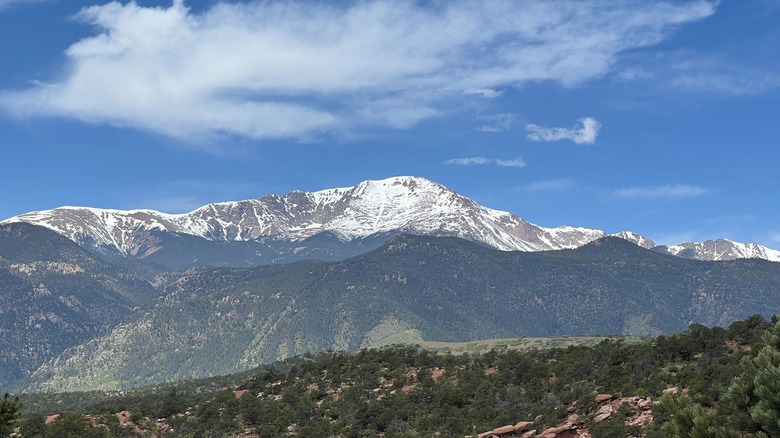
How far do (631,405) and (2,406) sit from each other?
77553 millimetres

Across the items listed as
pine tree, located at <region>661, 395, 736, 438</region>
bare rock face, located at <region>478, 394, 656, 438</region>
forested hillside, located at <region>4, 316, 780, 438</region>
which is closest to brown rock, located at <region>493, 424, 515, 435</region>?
bare rock face, located at <region>478, 394, 656, 438</region>

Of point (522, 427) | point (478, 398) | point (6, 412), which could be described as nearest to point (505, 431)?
point (522, 427)

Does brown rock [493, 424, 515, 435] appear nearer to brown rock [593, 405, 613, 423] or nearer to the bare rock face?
the bare rock face

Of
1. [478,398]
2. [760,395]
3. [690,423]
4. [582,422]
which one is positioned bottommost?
[582,422]

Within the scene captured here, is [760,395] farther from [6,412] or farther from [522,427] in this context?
[522,427]

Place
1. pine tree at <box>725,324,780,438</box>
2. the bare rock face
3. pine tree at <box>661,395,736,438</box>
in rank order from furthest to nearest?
the bare rock face → pine tree at <box>661,395,736,438</box> → pine tree at <box>725,324,780,438</box>

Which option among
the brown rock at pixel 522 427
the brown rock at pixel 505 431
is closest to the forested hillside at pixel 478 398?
the brown rock at pixel 522 427

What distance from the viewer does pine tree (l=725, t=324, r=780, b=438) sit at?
152 feet

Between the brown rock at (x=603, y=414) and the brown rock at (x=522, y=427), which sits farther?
the brown rock at (x=522, y=427)

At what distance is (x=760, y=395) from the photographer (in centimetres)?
4706

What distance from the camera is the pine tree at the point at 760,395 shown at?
4628 centimetres

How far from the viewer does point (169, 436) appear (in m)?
154

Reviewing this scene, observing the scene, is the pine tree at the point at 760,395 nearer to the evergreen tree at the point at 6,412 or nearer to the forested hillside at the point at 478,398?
the forested hillside at the point at 478,398

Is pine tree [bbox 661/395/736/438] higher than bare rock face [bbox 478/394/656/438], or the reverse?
pine tree [bbox 661/395/736/438]
